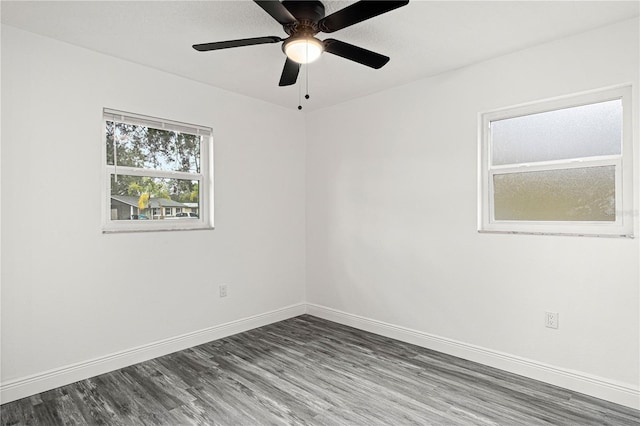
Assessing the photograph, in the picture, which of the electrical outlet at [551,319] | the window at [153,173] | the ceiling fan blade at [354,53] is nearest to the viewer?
the ceiling fan blade at [354,53]

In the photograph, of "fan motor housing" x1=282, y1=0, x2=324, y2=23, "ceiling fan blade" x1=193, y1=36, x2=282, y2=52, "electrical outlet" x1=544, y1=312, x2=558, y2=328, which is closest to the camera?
"fan motor housing" x1=282, y1=0, x2=324, y2=23

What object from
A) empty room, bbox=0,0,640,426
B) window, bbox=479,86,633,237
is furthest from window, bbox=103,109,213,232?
window, bbox=479,86,633,237

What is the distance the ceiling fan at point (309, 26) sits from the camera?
5.79 feet

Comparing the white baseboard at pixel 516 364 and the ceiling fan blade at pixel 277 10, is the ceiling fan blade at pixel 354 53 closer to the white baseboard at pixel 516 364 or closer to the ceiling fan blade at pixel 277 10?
the ceiling fan blade at pixel 277 10

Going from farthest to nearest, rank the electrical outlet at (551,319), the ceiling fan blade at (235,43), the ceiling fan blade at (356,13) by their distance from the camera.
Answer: the electrical outlet at (551,319)
the ceiling fan blade at (235,43)
the ceiling fan blade at (356,13)

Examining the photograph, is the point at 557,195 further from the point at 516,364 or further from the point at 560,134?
the point at 516,364

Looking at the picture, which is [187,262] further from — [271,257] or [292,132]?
[292,132]

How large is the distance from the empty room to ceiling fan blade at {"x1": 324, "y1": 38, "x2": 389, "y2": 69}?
2cm

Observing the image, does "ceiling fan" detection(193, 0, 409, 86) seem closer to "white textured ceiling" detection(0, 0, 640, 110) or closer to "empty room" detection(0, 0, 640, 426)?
"empty room" detection(0, 0, 640, 426)

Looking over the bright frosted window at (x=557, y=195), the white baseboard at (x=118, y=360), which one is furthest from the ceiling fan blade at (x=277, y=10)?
the white baseboard at (x=118, y=360)

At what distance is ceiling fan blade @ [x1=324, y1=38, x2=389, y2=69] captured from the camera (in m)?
2.15

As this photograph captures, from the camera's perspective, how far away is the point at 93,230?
2.80m

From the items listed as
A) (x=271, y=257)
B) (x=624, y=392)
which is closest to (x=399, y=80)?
(x=271, y=257)

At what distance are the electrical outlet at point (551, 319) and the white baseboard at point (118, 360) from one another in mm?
2608
